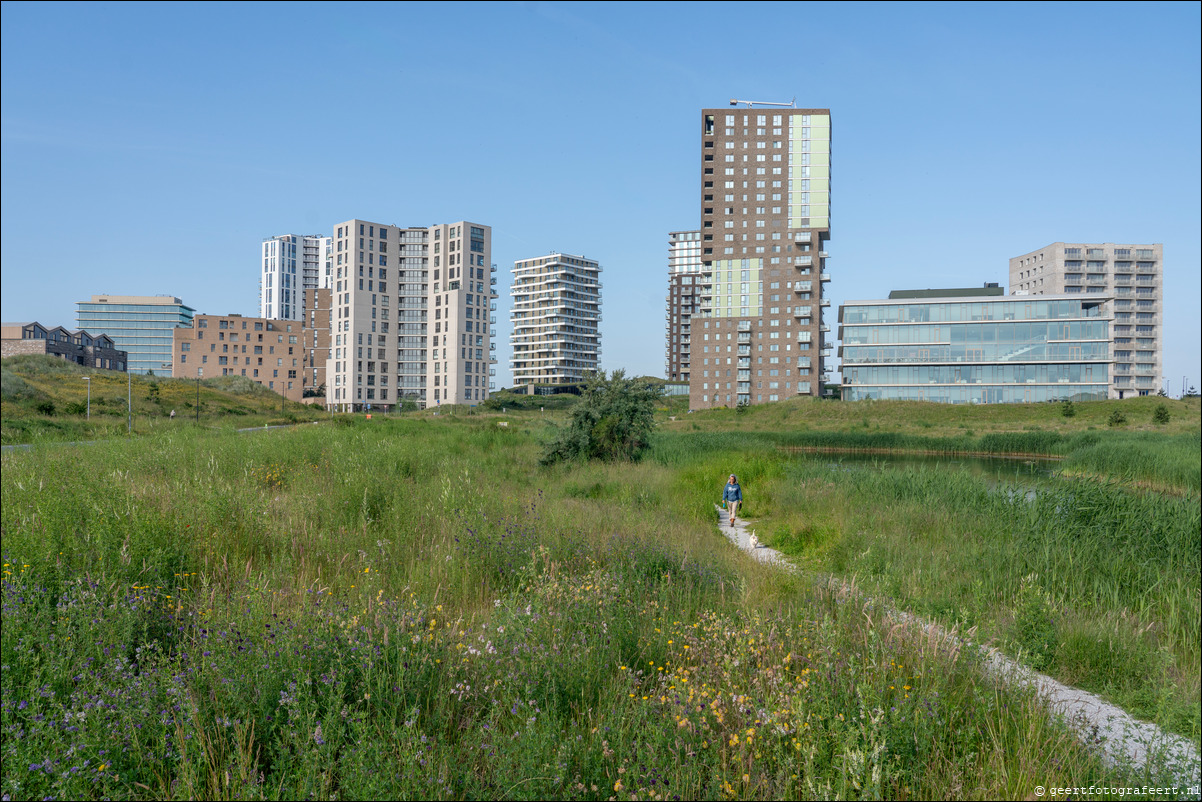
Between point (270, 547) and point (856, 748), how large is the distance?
6286 mm

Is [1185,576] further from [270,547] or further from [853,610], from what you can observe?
[270,547]

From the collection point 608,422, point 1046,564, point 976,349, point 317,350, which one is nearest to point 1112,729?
point 1046,564

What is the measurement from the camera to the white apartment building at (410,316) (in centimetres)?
10506

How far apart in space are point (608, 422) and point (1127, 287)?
14719 cm

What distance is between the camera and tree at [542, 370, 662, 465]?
905 inches

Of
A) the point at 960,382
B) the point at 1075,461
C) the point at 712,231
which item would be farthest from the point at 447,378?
the point at 1075,461

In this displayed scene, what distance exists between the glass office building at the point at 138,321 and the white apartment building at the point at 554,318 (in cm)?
8866

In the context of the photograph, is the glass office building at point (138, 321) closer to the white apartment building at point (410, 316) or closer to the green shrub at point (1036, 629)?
the white apartment building at point (410, 316)

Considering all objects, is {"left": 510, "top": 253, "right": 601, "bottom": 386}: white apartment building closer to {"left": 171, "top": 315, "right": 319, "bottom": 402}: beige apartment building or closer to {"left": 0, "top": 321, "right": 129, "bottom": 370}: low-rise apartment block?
{"left": 171, "top": 315, "right": 319, "bottom": 402}: beige apartment building

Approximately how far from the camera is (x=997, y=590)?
869 cm

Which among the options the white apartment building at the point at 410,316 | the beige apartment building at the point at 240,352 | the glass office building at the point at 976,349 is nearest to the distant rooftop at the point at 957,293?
the glass office building at the point at 976,349

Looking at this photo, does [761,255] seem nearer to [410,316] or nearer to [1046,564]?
[410,316]

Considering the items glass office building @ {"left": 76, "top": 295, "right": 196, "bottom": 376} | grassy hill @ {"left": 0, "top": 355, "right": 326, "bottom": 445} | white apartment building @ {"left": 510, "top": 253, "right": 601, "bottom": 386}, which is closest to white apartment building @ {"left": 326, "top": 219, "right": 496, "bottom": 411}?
grassy hill @ {"left": 0, "top": 355, "right": 326, "bottom": 445}

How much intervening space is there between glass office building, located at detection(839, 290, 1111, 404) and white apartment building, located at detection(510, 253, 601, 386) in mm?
74277
